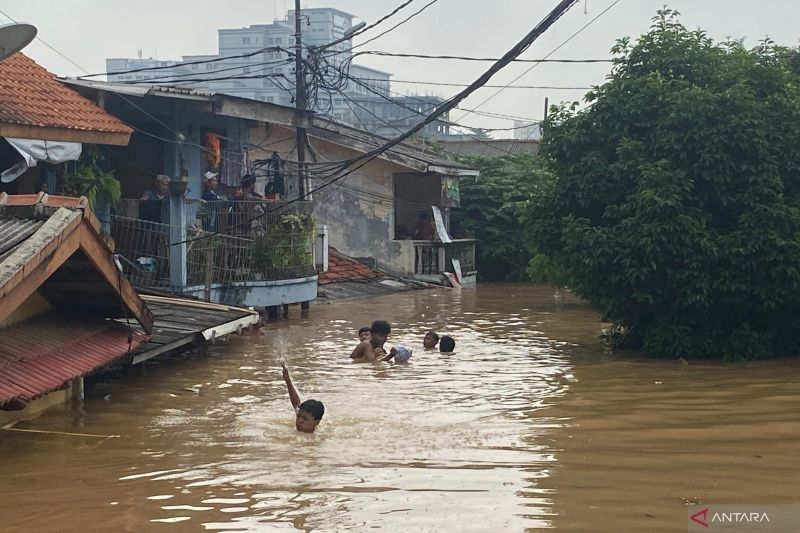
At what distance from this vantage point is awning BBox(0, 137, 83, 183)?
13.5 meters

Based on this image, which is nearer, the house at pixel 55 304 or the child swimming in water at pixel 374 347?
the house at pixel 55 304

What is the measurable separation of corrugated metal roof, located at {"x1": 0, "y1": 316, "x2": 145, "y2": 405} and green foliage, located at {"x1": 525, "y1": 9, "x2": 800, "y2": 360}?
6759 mm

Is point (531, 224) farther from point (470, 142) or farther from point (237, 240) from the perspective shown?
point (470, 142)

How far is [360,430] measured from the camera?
9.88 meters

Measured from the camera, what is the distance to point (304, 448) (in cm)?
894

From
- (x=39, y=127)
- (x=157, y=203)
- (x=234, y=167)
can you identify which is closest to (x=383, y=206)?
(x=234, y=167)

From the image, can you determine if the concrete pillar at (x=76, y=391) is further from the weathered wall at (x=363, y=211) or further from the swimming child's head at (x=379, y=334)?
the weathered wall at (x=363, y=211)

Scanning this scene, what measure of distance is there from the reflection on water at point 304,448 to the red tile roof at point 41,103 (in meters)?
3.27

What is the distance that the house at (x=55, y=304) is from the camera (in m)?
7.86

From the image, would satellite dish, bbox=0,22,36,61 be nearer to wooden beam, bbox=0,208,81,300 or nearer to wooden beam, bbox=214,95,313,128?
wooden beam, bbox=0,208,81,300

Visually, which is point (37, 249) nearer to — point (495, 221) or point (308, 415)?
point (308, 415)

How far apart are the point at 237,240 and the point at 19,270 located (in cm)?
1135

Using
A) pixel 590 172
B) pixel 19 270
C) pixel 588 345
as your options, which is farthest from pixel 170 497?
pixel 588 345

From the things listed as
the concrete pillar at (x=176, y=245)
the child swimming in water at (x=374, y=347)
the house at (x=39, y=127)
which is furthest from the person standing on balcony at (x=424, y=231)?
the child swimming in water at (x=374, y=347)
